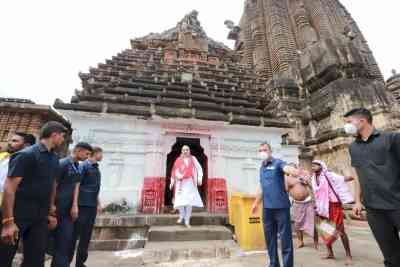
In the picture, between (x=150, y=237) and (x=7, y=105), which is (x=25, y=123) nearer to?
(x=7, y=105)

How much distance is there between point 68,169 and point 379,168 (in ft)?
12.2

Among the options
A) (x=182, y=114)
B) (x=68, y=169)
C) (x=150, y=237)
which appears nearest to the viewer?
(x=68, y=169)

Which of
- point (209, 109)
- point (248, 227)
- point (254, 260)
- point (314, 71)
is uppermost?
point (314, 71)

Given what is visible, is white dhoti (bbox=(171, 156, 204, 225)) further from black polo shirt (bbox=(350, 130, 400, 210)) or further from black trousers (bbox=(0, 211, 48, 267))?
black polo shirt (bbox=(350, 130, 400, 210))

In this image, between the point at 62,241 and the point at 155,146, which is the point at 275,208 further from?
the point at 155,146

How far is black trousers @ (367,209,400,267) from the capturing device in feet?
6.53

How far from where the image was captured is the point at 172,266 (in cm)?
316

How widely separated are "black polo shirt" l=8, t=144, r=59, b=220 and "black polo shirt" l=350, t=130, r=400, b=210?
3403 mm

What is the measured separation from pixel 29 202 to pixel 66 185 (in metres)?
0.75

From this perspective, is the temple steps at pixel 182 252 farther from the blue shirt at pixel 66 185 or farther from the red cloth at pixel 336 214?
the red cloth at pixel 336 214

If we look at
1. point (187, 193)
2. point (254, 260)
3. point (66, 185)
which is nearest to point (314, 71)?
point (187, 193)

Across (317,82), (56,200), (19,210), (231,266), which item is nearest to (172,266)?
(231,266)

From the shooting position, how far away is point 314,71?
1355cm

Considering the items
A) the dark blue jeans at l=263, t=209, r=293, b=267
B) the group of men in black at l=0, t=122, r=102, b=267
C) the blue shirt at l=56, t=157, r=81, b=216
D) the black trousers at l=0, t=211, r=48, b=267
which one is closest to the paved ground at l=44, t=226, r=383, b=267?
the dark blue jeans at l=263, t=209, r=293, b=267
